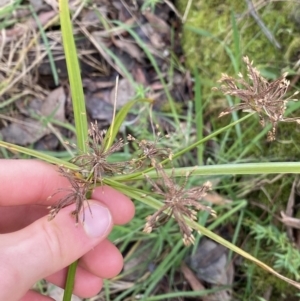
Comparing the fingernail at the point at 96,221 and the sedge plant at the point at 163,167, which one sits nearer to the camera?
the sedge plant at the point at 163,167

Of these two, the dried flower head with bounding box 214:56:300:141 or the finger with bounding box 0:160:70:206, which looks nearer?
the dried flower head with bounding box 214:56:300:141

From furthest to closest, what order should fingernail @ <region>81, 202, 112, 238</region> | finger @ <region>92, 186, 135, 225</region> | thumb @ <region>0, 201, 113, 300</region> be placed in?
finger @ <region>92, 186, 135, 225</region> < fingernail @ <region>81, 202, 112, 238</region> < thumb @ <region>0, 201, 113, 300</region>

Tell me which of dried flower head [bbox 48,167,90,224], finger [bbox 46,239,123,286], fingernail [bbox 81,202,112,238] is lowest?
finger [bbox 46,239,123,286]

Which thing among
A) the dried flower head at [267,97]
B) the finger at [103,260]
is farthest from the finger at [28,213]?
the dried flower head at [267,97]

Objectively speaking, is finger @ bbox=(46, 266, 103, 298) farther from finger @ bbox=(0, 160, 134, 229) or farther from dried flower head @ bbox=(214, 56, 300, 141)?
dried flower head @ bbox=(214, 56, 300, 141)

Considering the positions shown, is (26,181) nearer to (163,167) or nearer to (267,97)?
(163,167)

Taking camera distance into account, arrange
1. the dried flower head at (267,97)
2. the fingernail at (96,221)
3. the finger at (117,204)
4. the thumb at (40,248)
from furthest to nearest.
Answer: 1. the finger at (117,204)
2. the fingernail at (96,221)
3. the thumb at (40,248)
4. the dried flower head at (267,97)

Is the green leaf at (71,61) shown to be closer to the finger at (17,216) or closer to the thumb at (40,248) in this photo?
the thumb at (40,248)

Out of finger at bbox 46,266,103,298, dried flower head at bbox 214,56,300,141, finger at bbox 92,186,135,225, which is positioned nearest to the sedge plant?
dried flower head at bbox 214,56,300,141

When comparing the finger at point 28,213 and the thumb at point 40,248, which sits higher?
the thumb at point 40,248
